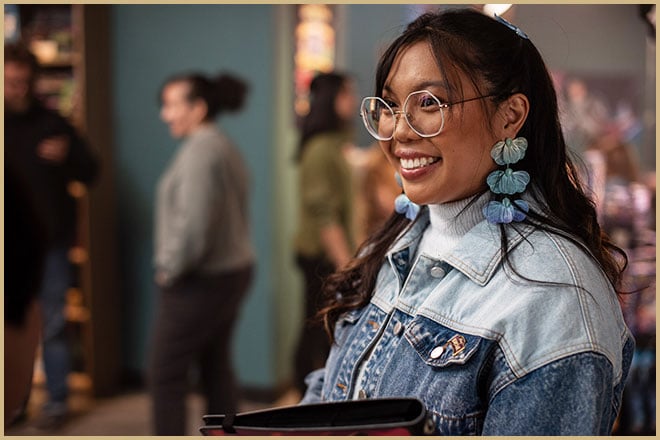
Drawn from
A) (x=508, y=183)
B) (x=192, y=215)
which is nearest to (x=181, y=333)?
(x=192, y=215)

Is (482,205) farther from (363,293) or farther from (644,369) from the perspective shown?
(644,369)

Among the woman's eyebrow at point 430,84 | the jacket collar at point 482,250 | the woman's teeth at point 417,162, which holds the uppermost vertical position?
the woman's eyebrow at point 430,84

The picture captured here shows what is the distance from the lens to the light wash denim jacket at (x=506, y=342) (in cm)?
109

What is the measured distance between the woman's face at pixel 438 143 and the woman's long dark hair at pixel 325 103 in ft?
7.67

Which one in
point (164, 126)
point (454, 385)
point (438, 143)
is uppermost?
point (164, 126)

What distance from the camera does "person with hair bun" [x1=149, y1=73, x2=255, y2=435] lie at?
3.04 meters

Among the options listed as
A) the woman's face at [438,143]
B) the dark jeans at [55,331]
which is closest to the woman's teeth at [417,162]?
the woman's face at [438,143]

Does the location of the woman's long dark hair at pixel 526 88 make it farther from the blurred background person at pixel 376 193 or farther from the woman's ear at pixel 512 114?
the blurred background person at pixel 376 193

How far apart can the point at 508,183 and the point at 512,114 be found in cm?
11

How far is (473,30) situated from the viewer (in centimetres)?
125

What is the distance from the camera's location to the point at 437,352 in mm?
1189

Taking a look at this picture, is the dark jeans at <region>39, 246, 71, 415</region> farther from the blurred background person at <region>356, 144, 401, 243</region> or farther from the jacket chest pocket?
the jacket chest pocket

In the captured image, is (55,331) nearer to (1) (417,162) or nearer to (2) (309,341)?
(2) (309,341)

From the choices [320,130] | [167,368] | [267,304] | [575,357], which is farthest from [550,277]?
[267,304]
